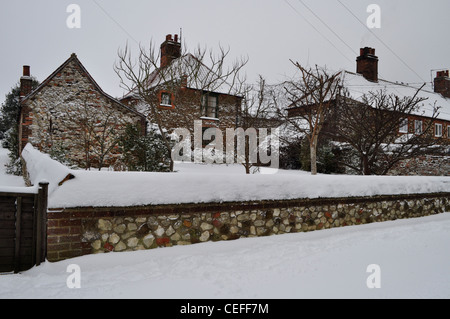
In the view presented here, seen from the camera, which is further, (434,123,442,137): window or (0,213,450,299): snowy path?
(434,123,442,137): window

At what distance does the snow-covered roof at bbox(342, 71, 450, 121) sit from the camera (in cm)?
2456

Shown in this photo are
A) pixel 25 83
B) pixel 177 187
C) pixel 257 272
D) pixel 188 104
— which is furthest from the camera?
pixel 188 104

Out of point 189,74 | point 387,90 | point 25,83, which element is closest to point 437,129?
point 387,90

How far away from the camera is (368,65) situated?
87.5 feet

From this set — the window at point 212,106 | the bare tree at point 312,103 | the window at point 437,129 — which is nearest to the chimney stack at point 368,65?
the window at point 437,129

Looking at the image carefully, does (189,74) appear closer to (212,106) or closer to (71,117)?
(71,117)

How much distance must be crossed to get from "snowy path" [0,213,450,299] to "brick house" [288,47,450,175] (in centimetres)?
1131

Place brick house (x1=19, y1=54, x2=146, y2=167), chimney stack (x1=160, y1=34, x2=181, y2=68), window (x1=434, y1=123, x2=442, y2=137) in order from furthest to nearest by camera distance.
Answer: window (x1=434, y1=123, x2=442, y2=137)
chimney stack (x1=160, y1=34, x2=181, y2=68)
brick house (x1=19, y1=54, x2=146, y2=167)

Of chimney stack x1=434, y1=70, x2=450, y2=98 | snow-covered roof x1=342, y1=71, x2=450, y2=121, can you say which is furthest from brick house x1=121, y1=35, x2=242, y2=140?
chimney stack x1=434, y1=70, x2=450, y2=98

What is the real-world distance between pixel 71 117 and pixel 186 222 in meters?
10.9

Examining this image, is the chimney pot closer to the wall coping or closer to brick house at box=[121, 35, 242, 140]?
brick house at box=[121, 35, 242, 140]

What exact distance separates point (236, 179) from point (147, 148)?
704 cm

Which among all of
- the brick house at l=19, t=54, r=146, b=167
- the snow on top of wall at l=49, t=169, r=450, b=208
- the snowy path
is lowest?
the snowy path
